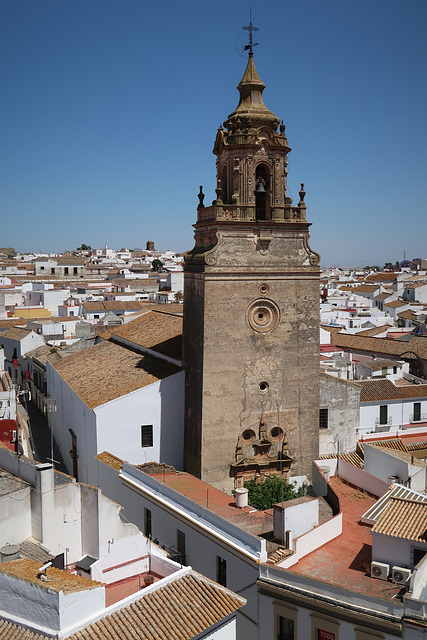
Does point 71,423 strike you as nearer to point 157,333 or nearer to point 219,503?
point 157,333

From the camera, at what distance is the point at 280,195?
72.3 ft

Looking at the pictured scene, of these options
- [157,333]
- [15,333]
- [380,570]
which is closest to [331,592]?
[380,570]

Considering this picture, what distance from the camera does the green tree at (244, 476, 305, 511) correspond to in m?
20.5

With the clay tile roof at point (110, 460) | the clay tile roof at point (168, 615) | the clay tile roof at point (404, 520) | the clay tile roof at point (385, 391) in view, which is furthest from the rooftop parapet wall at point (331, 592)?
the clay tile roof at point (385, 391)

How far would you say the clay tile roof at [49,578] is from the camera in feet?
31.6

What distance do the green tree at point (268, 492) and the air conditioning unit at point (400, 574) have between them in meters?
7.32

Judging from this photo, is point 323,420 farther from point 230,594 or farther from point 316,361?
point 230,594

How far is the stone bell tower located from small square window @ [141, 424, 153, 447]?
131cm

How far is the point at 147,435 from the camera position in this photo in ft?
A: 72.5

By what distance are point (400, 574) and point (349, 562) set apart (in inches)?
62.2

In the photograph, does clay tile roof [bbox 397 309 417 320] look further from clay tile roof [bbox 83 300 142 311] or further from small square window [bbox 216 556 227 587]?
small square window [bbox 216 556 227 587]

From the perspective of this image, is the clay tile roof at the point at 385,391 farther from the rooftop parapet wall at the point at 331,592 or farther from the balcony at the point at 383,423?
the rooftop parapet wall at the point at 331,592

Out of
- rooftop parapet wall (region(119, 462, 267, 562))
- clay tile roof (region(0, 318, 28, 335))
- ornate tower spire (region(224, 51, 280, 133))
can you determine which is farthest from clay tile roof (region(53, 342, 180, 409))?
clay tile roof (region(0, 318, 28, 335))

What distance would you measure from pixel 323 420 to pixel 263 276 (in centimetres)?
696
